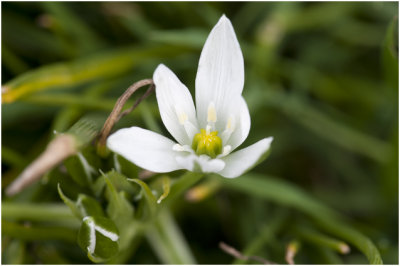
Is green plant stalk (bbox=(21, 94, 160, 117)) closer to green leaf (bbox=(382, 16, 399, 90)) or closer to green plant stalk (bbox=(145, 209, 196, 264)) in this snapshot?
green plant stalk (bbox=(145, 209, 196, 264))

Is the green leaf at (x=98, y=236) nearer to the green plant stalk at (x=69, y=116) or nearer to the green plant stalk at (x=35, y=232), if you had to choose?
the green plant stalk at (x=35, y=232)

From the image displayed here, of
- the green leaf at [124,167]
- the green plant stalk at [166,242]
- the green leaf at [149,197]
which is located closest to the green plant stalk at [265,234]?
the green plant stalk at [166,242]

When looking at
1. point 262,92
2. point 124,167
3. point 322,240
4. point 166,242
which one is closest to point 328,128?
point 262,92

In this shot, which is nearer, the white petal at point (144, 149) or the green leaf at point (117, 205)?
the white petal at point (144, 149)

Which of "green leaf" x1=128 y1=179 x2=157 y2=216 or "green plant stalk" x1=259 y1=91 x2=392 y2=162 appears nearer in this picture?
"green leaf" x1=128 y1=179 x2=157 y2=216

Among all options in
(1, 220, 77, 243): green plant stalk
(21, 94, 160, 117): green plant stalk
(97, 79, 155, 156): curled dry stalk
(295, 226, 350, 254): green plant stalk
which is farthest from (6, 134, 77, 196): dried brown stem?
(295, 226, 350, 254): green plant stalk

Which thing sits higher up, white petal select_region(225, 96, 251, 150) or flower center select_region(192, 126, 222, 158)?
white petal select_region(225, 96, 251, 150)

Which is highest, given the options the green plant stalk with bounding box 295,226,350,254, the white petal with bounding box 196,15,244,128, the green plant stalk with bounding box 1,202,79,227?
the white petal with bounding box 196,15,244,128
